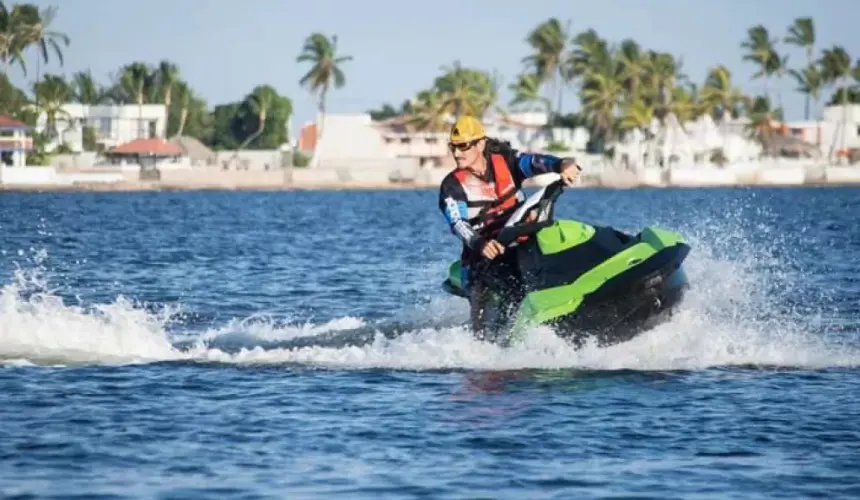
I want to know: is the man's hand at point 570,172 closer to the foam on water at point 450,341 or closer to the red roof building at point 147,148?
the foam on water at point 450,341

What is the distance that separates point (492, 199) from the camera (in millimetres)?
15086

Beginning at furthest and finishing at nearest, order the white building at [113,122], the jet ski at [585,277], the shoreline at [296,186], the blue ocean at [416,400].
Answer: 1. the white building at [113,122]
2. the shoreline at [296,186]
3. the jet ski at [585,277]
4. the blue ocean at [416,400]

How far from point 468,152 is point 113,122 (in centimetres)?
12959

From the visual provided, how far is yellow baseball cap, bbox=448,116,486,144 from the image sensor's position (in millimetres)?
14742

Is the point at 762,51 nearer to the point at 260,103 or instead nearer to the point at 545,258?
the point at 260,103

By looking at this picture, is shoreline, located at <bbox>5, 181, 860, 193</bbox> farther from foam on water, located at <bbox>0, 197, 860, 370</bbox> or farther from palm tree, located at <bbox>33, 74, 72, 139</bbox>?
foam on water, located at <bbox>0, 197, 860, 370</bbox>

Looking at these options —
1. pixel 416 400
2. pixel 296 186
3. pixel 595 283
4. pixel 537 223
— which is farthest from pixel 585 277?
pixel 296 186

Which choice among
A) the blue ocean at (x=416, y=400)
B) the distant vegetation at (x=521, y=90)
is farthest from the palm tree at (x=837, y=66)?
the blue ocean at (x=416, y=400)

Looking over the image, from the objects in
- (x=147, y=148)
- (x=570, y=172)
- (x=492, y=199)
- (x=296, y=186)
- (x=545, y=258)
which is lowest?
(x=296, y=186)

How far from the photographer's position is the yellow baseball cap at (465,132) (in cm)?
1474

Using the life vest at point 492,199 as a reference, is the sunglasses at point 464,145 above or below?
above

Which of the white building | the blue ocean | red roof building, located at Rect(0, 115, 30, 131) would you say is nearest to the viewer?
the blue ocean

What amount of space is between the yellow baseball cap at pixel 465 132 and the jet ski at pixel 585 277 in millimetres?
655

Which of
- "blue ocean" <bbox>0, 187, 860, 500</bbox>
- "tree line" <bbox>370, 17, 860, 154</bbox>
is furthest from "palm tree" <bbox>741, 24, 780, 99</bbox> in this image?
"blue ocean" <bbox>0, 187, 860, 500</bbox>
